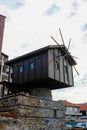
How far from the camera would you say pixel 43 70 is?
2162cm

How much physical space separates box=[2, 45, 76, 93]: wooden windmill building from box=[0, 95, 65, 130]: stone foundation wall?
2802 millimetres

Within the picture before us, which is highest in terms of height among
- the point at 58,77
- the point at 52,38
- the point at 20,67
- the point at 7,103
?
the point at 52,38

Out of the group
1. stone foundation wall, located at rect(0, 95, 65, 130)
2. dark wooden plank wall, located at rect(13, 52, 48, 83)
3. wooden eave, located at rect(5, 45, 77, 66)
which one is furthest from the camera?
wooden eave, located at rect(5, 45, 77, 66)

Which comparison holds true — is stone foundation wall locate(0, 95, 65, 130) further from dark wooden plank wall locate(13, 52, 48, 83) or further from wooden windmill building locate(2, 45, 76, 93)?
dark wooden plank wall locate(13, 52, 48, 83)

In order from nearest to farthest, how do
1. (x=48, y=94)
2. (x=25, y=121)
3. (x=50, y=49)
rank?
(x=25, y=121)
(x=50, y=49)
(x=48, y=94)

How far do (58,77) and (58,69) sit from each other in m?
1.11

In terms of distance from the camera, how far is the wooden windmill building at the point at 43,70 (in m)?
21.9

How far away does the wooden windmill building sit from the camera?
2188 cm

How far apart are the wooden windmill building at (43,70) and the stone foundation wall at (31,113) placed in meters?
2.80

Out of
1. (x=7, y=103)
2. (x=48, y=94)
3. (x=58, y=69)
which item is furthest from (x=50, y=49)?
(x=7, y=103)

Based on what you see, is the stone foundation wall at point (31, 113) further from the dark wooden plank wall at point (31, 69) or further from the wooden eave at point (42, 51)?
the wooden eave at point (42, 51)

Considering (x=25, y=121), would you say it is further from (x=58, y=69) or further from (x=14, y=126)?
(x=58, y=69)

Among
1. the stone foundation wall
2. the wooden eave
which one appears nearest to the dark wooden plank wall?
the wooden eave

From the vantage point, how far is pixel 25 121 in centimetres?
1806
